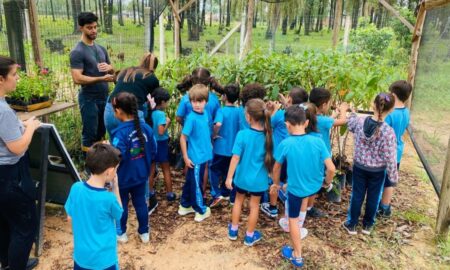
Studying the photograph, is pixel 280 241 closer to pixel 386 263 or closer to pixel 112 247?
pixel 386 263

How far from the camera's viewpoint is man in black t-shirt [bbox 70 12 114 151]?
14.1 ft

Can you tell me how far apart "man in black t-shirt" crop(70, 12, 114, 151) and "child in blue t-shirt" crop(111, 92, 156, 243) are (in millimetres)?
1244

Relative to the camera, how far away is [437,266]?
347cm

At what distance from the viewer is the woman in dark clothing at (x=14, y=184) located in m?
2.54

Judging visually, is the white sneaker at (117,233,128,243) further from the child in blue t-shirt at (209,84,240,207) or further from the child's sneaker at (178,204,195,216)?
the child in blue t-shirt at (209,84,240,207)

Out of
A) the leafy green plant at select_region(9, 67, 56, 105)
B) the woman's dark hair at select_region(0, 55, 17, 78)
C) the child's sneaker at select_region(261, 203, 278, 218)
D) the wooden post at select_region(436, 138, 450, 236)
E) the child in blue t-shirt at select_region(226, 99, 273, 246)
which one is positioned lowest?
the child's sneaker at select_region(261, 203, 278, 218)

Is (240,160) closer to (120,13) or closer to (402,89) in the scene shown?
(402,89)

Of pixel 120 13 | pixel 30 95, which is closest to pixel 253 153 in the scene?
pixel 30 95

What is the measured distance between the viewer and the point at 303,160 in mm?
3160

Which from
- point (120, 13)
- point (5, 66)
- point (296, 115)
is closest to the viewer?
point (5, 66)

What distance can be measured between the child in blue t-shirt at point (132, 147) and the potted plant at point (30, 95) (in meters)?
1.50

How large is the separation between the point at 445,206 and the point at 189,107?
9.33 ft

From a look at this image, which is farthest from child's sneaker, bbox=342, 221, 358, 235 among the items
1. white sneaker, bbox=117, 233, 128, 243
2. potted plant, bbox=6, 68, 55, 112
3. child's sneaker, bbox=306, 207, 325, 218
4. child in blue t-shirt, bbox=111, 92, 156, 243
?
potted plant, bbox=6, 68, 55, 112

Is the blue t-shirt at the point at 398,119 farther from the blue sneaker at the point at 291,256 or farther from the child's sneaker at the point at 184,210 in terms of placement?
the child's sneaker at the point at 184,210
